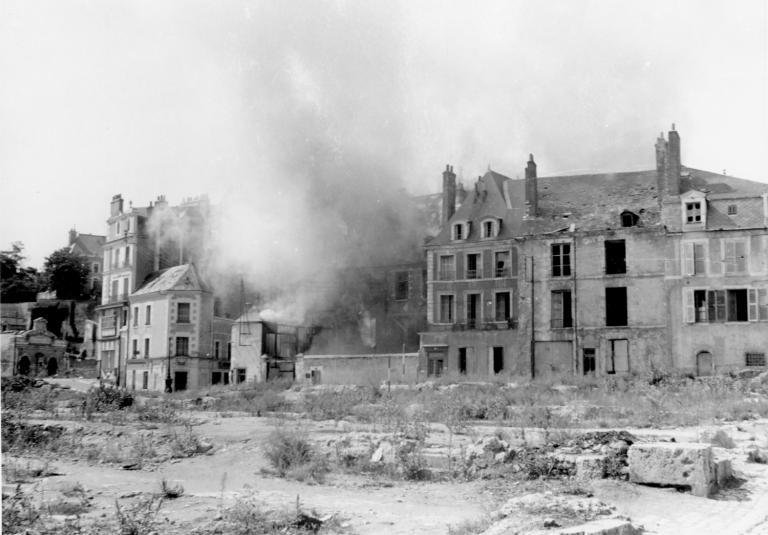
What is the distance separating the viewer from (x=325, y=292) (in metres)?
49.5

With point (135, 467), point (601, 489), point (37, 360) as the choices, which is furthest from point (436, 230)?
point (601, 489)

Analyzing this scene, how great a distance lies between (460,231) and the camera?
43.4m

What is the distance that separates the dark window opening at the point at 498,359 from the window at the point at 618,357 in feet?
17.5

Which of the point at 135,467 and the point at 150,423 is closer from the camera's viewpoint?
the point at 135,467

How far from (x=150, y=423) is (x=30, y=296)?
182ft

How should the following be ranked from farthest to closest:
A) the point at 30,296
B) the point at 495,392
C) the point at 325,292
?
the point at 30,296, the point at 325,292, the point at 495,392

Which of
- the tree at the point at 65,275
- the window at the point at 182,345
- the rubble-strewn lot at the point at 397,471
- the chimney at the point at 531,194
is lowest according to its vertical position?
the rubble-strewn lot at the point at 397,471

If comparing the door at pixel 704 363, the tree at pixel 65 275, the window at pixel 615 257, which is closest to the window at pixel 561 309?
the window at pixel 615 257

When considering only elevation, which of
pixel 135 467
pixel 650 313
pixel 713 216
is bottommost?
pixel 135 467

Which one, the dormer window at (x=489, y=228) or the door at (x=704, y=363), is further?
the dormer window at (x=489, y=228)

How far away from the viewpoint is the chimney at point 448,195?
4575 cm

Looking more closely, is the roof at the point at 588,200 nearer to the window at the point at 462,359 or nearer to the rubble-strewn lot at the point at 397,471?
the window at the point at 462,359

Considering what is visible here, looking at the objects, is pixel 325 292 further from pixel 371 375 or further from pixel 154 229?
pixel 154 229

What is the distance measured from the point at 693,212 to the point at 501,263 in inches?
394
